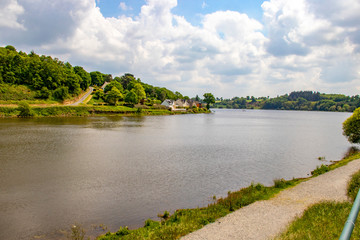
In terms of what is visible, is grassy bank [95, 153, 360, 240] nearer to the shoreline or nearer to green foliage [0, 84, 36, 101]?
the shoreline

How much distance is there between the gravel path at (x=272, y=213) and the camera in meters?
10.6

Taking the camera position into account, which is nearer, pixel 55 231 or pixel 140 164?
pixel 55 231

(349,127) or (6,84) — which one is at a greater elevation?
(6,84)

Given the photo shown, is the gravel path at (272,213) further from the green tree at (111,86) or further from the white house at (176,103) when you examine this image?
the white house at (176,103)

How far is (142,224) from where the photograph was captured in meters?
13.2

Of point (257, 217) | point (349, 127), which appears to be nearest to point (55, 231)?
point (257, 217)

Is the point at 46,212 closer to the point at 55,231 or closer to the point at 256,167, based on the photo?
the point at 55,231

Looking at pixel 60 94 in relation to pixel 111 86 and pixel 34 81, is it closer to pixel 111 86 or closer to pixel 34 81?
pixel 34 81

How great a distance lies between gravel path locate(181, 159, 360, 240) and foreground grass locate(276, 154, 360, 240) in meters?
0.68

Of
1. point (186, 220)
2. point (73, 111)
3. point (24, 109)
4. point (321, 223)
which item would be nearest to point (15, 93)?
point (24, 109)

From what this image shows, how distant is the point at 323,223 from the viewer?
394 inches

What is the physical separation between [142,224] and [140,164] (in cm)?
1242

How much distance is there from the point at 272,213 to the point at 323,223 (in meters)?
3.00

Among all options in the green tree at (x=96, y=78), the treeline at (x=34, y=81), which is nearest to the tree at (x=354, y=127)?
the treeline at (x=34, y=81)
